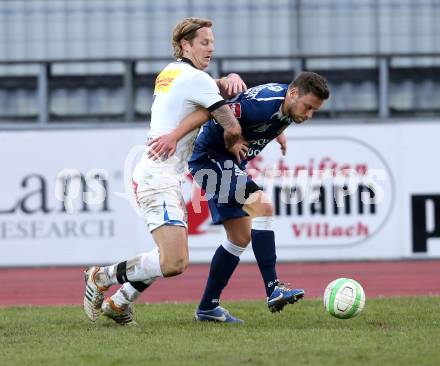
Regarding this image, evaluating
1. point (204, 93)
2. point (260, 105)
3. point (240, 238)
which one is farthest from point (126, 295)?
point (260, 105)

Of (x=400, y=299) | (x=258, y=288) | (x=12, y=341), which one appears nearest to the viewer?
(x=12, y=341)

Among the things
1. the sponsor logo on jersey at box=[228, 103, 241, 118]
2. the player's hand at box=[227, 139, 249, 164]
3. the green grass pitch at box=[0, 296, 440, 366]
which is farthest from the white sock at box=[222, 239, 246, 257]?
the sponsor logo on jersey at box=[228, 103, 241, 118]

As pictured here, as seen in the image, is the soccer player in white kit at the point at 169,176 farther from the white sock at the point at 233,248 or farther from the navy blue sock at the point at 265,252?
the white sock at the point at 233,248

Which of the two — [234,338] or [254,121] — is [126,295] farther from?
[254,121]

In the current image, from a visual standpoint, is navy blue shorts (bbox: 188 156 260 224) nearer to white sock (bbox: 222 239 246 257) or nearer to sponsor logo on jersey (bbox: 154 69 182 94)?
white sock (bbox: 222 239 246 257)

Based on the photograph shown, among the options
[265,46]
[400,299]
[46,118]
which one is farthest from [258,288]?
[265,46]

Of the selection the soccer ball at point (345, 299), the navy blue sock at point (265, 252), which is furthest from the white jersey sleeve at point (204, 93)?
the soccer ball at point (345, 299)

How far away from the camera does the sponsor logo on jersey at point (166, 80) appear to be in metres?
7.59

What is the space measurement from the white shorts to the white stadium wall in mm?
6532

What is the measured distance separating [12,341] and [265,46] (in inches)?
494

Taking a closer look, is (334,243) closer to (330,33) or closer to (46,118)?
(46,118)

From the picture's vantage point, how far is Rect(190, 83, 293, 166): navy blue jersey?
776 centimetres

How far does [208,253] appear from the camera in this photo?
14.3 metres

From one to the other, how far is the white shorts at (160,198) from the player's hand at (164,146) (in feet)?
0.47
